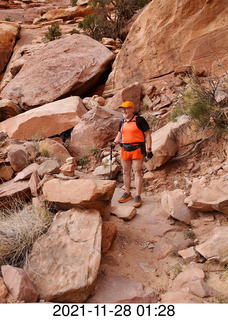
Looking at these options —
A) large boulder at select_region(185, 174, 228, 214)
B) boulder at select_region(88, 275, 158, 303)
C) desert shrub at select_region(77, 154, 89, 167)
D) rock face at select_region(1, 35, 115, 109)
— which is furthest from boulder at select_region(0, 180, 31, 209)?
rock face at select_region(1, 35, 115, 109)

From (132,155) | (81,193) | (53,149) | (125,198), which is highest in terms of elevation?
(81,193)

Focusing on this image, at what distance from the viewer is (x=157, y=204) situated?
475 cm

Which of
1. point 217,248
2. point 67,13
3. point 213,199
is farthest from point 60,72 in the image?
point 67,13

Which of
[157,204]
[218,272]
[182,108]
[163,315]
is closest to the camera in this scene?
[163,315]

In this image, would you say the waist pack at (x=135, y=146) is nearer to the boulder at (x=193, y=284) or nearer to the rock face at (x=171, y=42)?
the boulder at (x=193, y=284)

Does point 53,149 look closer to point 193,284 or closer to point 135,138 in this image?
point 135,138

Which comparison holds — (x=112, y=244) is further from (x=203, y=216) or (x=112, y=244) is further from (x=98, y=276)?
(x=203, y=216)

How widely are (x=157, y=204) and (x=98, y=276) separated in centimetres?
214

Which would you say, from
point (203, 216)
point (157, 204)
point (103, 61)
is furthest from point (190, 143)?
point (103, 61)

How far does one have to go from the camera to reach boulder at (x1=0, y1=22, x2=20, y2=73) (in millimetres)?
14125

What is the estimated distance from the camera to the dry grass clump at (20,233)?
2.89 metres

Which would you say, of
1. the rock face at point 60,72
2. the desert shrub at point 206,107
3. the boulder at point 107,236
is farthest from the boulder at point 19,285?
the rock face at point 60,72

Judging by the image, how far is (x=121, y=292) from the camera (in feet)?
8.70

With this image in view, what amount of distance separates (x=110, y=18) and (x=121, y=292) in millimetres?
12813
